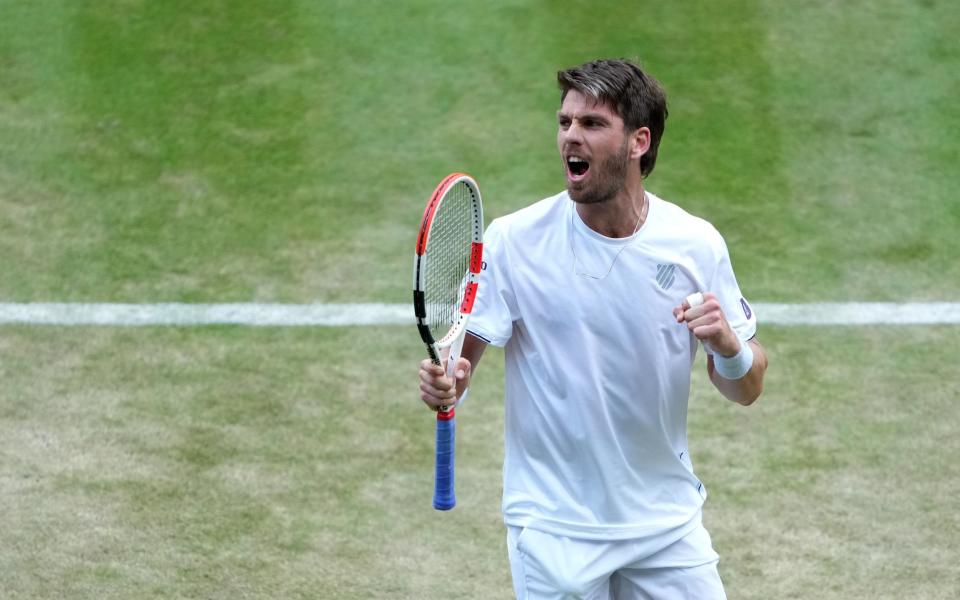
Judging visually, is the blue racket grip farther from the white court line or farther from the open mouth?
the white court line

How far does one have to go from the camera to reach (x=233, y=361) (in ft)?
28.9

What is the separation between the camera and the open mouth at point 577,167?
5.15m

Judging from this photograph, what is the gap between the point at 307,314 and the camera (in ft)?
30.4

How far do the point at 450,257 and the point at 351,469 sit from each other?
267 centimetres

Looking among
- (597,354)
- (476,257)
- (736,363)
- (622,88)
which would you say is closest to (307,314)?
(476,257)

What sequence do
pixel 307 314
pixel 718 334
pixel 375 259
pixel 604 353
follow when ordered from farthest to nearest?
pixel 375 259 < pixel 307 314 < pixel 604 353 < pixel 718 334

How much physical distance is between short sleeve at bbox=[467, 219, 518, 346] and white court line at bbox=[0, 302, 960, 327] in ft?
12.7

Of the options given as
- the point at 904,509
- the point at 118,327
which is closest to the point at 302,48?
the point at 118,327

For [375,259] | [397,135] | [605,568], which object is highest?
[605,568]

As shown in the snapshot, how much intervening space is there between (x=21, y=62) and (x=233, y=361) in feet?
12.3

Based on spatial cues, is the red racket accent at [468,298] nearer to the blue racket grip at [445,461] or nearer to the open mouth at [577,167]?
the blue racket grip at [445,461]

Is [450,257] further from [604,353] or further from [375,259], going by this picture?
[375,259]

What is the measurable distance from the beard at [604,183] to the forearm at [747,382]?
0.69m

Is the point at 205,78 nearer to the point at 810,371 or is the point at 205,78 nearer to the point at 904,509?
the point at 810,371
